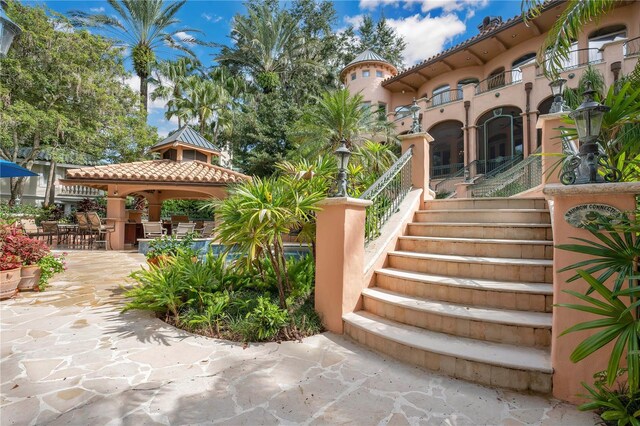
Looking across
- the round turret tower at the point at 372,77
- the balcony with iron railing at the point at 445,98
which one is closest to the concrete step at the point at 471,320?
the balcony with iron railing at the point at 445,98

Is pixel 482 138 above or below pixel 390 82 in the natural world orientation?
below

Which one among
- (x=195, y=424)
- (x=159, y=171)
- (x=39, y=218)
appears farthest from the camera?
(x=39, y=218)

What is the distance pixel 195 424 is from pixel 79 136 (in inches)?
735

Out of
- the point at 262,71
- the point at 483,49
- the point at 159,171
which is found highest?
the point at 262,71

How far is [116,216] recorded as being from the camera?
1164cm

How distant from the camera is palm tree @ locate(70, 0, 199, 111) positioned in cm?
1847

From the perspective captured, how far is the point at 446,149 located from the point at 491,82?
4.26 metres

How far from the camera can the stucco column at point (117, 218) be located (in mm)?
11461

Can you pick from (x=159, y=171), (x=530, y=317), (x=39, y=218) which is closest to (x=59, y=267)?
(x=159, y=171)

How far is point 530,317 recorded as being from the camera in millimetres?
3184

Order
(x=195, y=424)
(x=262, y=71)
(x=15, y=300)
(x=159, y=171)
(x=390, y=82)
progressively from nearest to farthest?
(x=195, y=424) → (x=15, y=300) → (x=159, y=171) → (x=390, y=82) → (x=262, y=71)

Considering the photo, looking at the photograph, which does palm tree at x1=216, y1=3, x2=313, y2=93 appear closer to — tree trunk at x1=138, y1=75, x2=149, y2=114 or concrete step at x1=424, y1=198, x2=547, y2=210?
tree trunk at x1=138, y1=75, x2=149, y2=114

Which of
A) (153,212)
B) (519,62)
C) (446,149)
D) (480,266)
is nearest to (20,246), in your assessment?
(480,266)

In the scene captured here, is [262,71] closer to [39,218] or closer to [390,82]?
[390,82]
